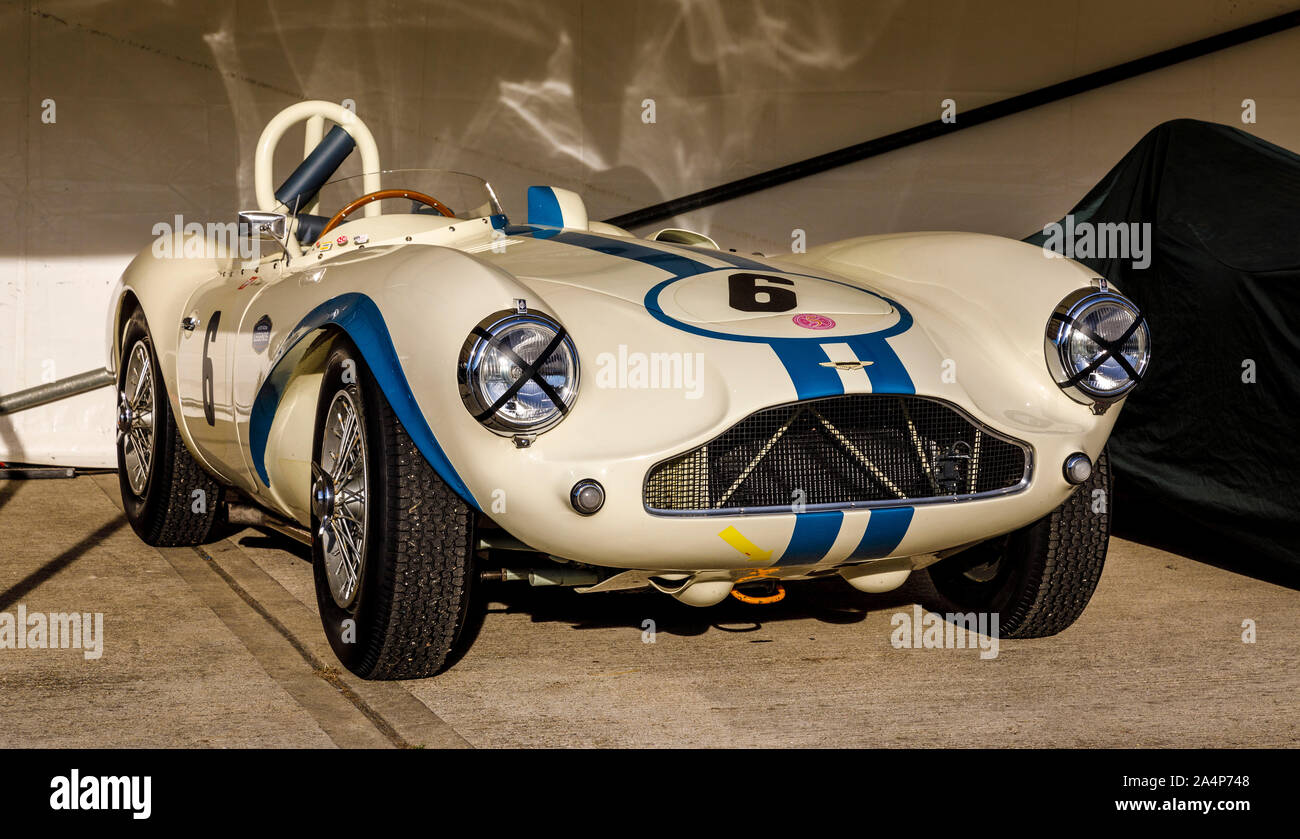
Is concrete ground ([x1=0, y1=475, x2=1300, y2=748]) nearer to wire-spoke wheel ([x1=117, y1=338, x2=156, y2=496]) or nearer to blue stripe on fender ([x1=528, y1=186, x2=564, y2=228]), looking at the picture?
wire-spoke wheel ([x1=117, y1=338, x2=156, y2=496])

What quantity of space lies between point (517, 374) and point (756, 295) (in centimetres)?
77

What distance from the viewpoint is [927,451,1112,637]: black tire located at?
133 inches

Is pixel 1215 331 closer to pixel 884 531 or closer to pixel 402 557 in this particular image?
pixel 884 531

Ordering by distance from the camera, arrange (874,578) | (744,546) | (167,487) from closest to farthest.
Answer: (744,546)
(874,578)
(167,487)

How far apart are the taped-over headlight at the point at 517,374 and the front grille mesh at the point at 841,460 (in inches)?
10.5

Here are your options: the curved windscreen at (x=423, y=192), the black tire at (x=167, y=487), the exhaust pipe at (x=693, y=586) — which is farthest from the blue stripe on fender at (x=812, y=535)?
the black tire at (x=167, y=487)

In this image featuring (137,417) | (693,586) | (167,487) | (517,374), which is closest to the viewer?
(517,374)

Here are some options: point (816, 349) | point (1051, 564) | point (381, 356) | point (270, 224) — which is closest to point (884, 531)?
point (816, 349)

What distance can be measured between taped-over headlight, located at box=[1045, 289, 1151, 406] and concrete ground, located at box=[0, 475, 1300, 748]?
701 mm

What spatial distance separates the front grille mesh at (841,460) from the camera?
2.86 m

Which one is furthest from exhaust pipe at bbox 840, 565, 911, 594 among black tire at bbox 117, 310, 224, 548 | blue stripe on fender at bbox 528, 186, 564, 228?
black tire at bbox 117, 310, 224, 548

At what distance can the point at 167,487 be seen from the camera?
15.6ft

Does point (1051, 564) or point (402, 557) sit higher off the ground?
point (402, 557)

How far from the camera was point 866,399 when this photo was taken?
9.75ft
